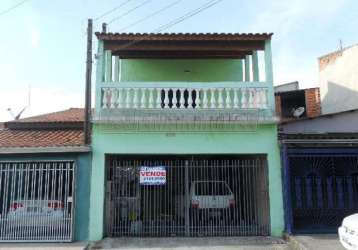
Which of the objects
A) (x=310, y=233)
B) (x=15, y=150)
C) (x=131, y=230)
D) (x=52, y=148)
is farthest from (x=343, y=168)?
(x=15, y=150)

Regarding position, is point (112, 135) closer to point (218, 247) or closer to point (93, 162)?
point (93, 162)

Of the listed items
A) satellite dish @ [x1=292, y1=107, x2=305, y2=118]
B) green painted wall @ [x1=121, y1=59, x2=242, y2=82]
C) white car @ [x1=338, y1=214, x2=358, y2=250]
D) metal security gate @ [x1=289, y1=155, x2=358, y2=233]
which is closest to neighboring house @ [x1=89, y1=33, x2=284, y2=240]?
metal security gate @ [x1=289, y1=155, x2=358, y2=233]

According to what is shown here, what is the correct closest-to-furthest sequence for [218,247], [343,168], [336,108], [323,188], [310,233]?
[218,247], [310,233], [323,188], [343,168], [336,108]

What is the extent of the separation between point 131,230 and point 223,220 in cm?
237

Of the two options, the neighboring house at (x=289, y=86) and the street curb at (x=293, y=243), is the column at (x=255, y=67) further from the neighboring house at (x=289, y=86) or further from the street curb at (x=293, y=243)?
the neighboring house at (x=289, y=86)

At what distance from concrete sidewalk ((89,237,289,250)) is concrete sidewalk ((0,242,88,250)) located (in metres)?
0.33

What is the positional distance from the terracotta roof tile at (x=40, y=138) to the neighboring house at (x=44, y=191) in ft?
0.37

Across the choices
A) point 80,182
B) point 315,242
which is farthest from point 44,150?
point 315,242

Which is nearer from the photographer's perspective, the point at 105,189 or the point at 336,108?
the point at 105,189

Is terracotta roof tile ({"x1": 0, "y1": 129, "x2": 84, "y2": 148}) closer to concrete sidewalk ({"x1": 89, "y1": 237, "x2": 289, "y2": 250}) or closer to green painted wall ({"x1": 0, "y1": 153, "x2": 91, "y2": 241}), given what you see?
green painted wall ({"x1": 0, "y1": 153, "x2": 91, "y2": 241})

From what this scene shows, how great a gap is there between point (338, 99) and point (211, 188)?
9.27 metres

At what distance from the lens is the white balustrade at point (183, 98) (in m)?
10.4

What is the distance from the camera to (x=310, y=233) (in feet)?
32.7

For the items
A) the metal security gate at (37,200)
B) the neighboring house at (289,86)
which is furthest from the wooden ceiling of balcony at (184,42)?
the neighboring house at (289,86)
